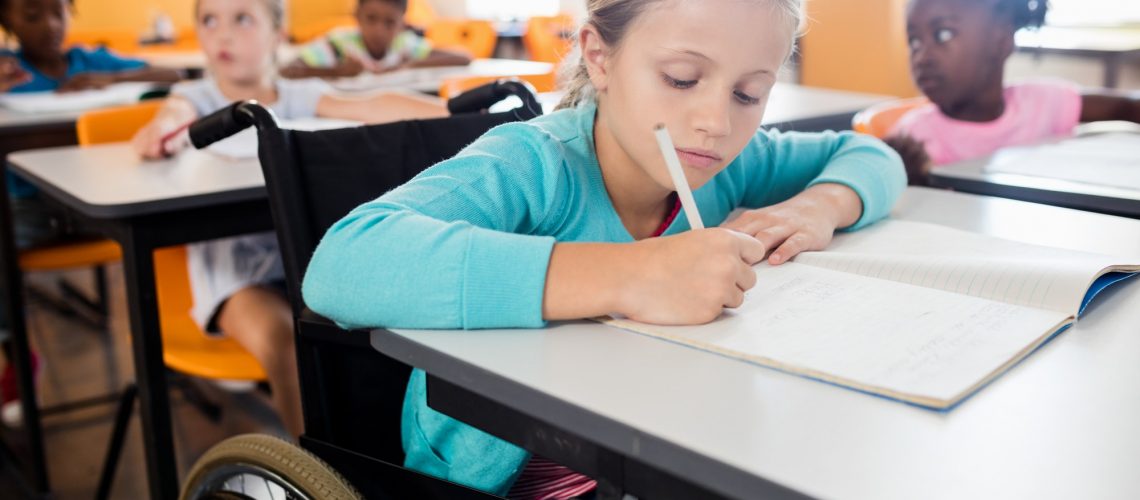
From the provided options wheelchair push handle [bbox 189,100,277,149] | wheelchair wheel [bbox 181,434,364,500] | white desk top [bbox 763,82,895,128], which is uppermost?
wheelchair push handle [bbox 189,100,277,149]

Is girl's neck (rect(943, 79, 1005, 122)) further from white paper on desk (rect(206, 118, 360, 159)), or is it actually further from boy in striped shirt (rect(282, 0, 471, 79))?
boy in striped shirt (rect(282, 0, 471, 79))

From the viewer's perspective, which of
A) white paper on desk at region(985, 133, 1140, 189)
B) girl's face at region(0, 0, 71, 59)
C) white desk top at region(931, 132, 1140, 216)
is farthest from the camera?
girl's face at region(0, 0, 71, 59)

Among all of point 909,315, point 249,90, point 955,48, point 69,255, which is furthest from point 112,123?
point 909,315

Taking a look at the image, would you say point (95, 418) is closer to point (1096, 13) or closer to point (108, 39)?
point (1096, 13)

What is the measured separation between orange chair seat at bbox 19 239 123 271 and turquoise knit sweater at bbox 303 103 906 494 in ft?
5.12

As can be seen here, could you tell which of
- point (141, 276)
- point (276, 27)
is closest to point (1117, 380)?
point (141, 276)

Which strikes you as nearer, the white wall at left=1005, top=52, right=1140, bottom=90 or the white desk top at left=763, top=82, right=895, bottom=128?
the white desk top at left=763, top=82, right=895, bottom=128

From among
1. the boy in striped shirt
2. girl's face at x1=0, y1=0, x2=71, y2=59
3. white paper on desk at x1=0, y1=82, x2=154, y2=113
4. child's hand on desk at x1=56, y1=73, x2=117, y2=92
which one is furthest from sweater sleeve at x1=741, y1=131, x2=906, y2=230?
girl's face at x1=0, y1=0, x2=71, y2=59

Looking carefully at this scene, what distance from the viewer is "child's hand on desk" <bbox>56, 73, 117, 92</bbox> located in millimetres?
2896

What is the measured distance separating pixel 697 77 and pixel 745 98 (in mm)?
62

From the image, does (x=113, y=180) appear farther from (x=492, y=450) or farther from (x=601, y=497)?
(x=601, y=497)

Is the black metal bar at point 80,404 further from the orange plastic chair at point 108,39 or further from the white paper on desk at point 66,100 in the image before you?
the orange plastic chair at point 108,39

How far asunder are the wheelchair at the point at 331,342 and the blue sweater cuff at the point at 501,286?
0.15 metres

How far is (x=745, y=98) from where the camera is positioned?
91 centimetres
